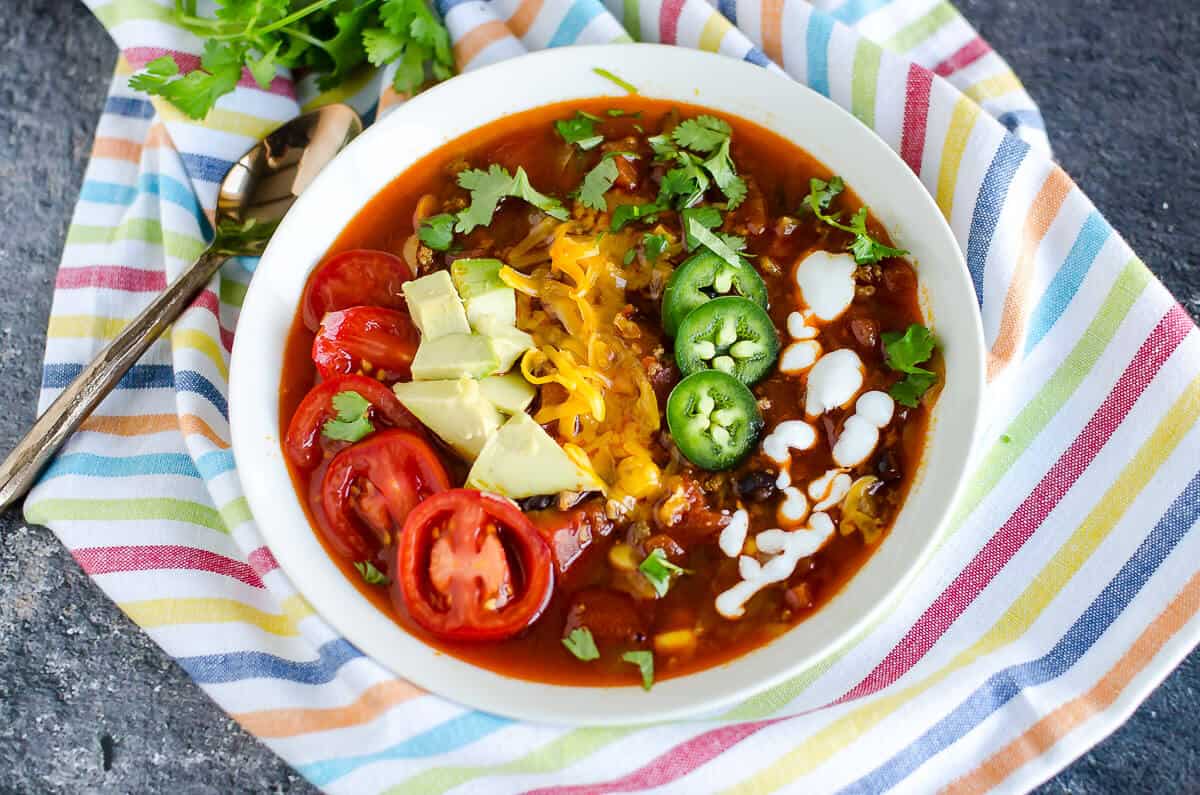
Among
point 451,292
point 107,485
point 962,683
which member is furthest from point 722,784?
point 107,485

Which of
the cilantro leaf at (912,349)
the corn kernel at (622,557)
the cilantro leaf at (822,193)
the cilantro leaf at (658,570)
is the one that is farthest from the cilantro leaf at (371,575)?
the cilantro leaf at (822,193)

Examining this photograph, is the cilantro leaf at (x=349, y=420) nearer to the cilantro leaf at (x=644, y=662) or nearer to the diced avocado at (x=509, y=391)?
the diced avocado at (x=509, y=391)

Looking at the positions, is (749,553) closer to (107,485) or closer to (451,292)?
(451,292)

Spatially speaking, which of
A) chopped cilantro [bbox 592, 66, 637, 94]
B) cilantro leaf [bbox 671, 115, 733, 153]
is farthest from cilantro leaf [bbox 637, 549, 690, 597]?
chopped cilantro [bbox 592, 66, 637, 94]

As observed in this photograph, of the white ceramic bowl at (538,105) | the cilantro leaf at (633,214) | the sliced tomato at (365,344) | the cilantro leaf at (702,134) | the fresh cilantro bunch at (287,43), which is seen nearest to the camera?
the white ceramic bowl at (538,105)

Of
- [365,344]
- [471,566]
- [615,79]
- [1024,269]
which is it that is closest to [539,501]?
[471,566]

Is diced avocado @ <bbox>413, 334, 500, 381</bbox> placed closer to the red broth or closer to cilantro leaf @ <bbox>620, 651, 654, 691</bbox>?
the red broth

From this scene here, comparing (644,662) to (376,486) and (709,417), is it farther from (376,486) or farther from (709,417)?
(376,486)
